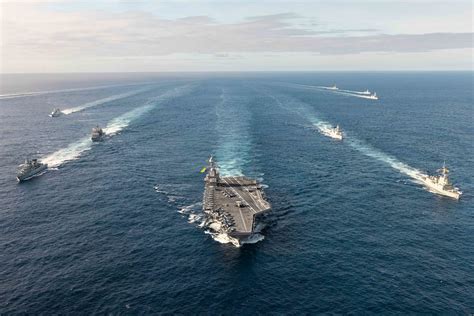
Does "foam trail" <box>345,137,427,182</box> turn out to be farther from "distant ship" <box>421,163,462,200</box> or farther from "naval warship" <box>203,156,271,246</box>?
"naval warship" <box>203,156,271,246</box>

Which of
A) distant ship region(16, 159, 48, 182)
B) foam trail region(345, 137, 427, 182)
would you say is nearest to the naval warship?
foam trail region(345, 137, 427, 182)

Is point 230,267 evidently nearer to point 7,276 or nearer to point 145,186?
point 7,276

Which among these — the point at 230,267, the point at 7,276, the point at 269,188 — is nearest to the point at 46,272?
the point at 7,276

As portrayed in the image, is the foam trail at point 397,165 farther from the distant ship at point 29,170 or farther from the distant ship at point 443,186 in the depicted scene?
the distant ship at point 29,170

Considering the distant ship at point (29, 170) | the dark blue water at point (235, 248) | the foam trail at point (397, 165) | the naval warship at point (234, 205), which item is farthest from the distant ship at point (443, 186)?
the distant ship at point (29, 170)

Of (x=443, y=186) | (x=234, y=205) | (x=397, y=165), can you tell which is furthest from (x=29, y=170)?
(x=443, y=186)
